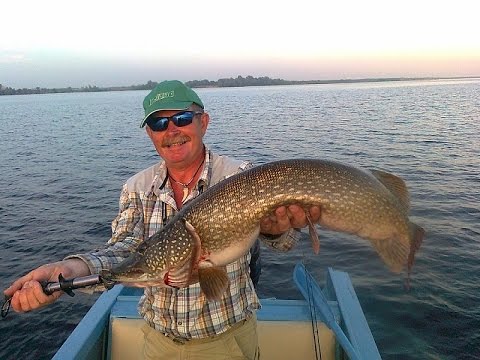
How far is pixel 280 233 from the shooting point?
302 cm

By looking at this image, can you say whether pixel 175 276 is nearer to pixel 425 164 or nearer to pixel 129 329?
pixel 129 329

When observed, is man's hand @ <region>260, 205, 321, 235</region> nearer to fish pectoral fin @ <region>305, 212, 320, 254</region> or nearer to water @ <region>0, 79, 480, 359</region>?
fish pectoral fin @ <region>305, 212, 320, 254</region>

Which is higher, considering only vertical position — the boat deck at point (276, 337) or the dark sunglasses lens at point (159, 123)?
the dark sunglasses lens at point (159, 123)

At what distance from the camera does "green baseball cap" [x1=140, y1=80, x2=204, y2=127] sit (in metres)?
2.85

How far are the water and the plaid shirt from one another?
424 centimetres

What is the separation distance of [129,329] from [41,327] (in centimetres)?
462

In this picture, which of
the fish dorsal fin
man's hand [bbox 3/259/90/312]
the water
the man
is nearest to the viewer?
man's hand [bbox 3/259/90/312]

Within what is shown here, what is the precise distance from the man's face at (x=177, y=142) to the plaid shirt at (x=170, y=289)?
15 centimetres

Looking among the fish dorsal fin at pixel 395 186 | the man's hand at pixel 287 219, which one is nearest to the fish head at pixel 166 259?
the man's hand at pixel 287 219

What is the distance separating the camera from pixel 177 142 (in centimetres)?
290

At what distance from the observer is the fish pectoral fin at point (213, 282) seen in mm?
2666

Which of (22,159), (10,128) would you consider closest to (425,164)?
(22,159)

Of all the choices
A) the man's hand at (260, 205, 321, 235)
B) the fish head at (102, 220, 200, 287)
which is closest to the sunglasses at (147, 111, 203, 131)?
the fish head at (102, 220, 200, 287)

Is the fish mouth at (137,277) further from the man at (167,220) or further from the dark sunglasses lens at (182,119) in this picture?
the dark sunglasses lens at (182,119)
